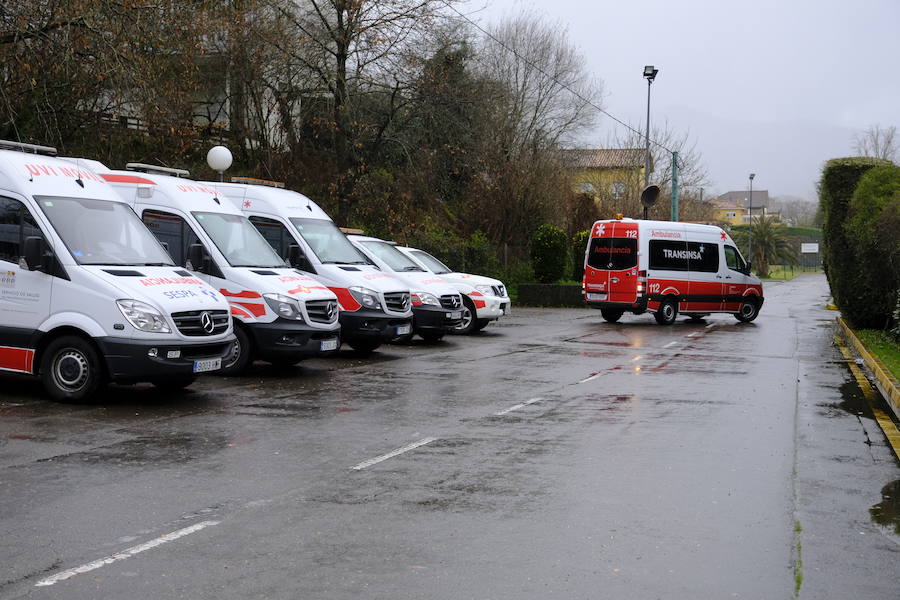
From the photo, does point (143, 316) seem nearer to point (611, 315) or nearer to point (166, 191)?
point (166, 191)

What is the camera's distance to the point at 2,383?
41.0 ft

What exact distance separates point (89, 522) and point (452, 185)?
35.1 metres

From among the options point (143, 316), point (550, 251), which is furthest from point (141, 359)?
point (550, 251)

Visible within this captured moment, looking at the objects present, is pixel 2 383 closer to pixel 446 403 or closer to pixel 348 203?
pixel 446 403

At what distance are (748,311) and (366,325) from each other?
15.8m

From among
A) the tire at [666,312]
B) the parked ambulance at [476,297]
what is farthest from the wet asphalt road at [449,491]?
the tire at [666,312]

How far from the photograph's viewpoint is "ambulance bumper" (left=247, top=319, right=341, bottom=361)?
13.4 m

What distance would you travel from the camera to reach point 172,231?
13.9 metres

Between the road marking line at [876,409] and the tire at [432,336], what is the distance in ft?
25.0

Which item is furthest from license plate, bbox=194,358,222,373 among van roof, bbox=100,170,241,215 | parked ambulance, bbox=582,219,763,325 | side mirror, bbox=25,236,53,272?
parked ambulance, bbox=582,219,763,325

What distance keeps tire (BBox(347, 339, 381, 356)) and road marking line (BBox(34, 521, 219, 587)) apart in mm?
10527

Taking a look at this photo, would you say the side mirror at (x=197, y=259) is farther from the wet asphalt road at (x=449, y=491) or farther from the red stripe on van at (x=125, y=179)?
the wet asphalt road at (x=449, y=491)

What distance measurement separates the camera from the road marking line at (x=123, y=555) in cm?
498

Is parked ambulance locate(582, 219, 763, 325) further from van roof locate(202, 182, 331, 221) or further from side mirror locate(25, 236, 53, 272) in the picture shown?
side mirror locate(25, 236, 53, 272)
